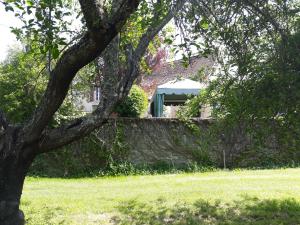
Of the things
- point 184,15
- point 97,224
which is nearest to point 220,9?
point 184,15

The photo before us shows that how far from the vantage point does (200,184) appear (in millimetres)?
11422

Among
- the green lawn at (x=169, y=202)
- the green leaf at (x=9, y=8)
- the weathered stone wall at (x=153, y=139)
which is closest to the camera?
the green leaf at (x=9, y=8)

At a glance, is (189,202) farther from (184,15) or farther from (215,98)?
(184,15)

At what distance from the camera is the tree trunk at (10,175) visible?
6328 mm

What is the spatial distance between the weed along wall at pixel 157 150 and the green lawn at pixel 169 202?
2.88 meters

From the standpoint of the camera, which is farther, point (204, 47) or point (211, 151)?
point (211, 151)

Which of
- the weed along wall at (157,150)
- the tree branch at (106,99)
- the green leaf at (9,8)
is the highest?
the green leaf at (9,8)

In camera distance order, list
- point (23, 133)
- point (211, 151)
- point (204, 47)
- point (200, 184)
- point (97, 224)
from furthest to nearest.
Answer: point (211, 151) → point (200, 184) → point (204, 47) → point (97, 224) → point (23, 133)

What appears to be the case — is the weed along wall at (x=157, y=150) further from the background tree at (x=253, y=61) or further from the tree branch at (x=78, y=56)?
the tree branch at (x=78, y=56)

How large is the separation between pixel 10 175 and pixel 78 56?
2.00 m

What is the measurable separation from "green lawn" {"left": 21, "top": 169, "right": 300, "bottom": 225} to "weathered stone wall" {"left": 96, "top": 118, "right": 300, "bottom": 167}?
3.81 m

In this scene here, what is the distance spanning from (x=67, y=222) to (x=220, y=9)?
14.3ft

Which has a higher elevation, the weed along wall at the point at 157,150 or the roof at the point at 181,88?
the roof at the point at 181,88

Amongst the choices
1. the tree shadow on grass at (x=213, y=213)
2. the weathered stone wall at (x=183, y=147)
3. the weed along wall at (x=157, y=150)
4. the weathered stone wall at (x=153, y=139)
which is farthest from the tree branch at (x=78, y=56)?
the weathered stone wall at (x=183, y=147)
